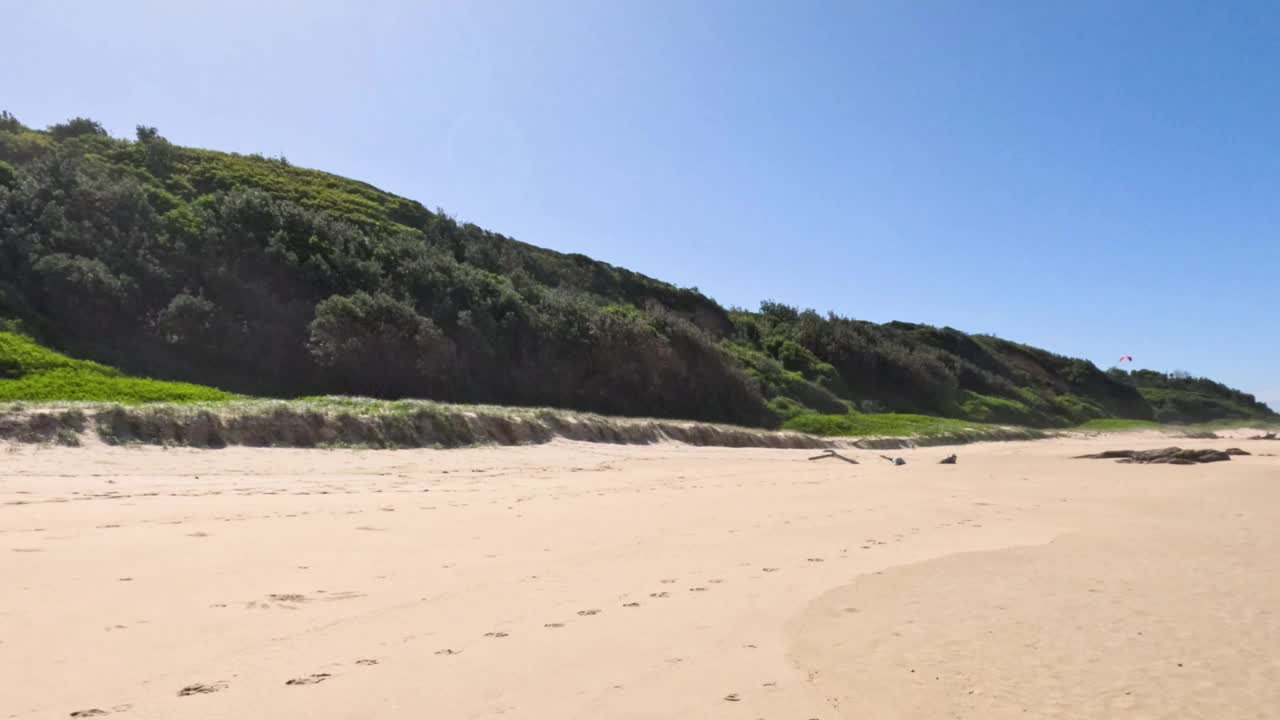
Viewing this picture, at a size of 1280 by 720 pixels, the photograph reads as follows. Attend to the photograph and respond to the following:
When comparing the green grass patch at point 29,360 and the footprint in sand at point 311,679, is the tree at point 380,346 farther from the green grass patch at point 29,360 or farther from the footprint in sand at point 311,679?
the footprint in sand at point 311,679

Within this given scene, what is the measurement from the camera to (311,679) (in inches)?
117

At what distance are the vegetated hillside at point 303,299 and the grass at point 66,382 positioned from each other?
2.24 meters

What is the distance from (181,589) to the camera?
412 cm

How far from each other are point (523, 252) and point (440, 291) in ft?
43.7

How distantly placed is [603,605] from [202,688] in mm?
1980

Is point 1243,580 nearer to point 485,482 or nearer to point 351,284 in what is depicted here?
point 485,482

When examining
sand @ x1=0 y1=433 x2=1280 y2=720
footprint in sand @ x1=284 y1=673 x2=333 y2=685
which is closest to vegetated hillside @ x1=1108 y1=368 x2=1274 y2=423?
sand @ x1=0 y1=433 x2=1280 y2=720

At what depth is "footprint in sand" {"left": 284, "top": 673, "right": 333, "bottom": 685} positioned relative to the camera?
9.65 ft

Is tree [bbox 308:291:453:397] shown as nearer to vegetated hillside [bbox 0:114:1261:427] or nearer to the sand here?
vegetated hillside [bbox 0:114:1261:427]

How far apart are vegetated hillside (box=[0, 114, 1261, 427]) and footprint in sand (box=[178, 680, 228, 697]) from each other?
17.1 m

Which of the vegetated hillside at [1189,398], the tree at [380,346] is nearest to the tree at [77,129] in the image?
the tree at [380,346]

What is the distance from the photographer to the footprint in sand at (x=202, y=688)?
9.21 ft

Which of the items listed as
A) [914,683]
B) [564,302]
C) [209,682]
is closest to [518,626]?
[209,682]

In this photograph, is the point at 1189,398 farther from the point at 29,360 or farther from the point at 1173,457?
the point at 29,360
